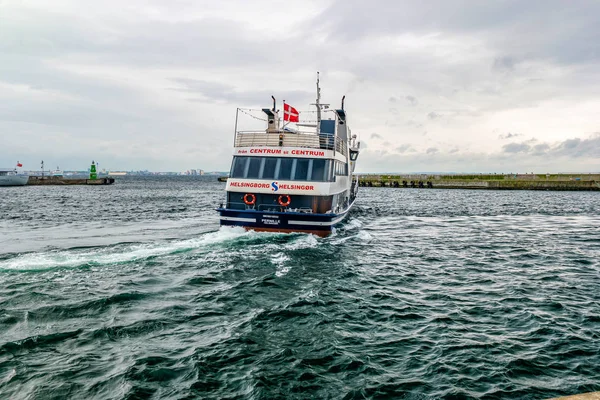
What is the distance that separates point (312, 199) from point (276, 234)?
2731 mm

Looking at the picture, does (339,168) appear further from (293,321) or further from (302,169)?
(293,321)

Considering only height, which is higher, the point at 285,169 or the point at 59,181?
the point at 285,169

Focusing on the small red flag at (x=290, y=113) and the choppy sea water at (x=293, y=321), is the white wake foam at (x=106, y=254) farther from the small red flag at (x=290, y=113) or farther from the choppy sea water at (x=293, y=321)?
the small red flag at (x=290, y=113)

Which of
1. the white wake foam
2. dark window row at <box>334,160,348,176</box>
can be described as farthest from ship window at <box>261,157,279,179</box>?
dark window row at <box>334,160,348,176</box>

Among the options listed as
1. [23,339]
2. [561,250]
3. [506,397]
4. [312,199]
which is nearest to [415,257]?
[312,199]

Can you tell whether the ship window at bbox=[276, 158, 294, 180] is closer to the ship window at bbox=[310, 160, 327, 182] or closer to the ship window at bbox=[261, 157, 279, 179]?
the ship window at bbox=[261, 157, 279, 179]

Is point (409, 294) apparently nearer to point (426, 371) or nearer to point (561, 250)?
point (426, 371)

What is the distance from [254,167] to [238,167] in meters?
0.98

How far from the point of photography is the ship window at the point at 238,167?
2200 centimetres

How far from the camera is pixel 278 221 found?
20.3 meters

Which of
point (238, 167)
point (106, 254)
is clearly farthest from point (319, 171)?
point (106, 254)

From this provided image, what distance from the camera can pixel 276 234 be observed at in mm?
20406

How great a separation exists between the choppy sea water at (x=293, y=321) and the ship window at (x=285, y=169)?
367 centimetres

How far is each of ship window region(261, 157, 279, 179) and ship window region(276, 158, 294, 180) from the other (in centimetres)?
37
